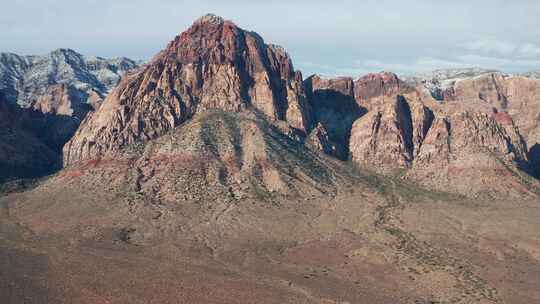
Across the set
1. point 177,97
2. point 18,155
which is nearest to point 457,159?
point 177,97

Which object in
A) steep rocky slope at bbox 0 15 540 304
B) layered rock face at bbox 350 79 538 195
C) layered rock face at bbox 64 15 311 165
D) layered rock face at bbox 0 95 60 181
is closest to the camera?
steep rocky slope at bbox 0 15 540 304

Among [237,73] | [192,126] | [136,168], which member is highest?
[237,73]

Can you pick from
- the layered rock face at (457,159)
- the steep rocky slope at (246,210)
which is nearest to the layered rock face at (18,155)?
the steep rocky slope at (246,210)

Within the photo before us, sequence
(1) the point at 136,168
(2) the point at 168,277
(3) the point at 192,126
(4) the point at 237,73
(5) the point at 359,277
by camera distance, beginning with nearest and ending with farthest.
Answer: (2) the point at 168,277, (5) the point at 359,277, (1) the point at 136,168, (3) the point at 192,126, (4) the point at 237,73

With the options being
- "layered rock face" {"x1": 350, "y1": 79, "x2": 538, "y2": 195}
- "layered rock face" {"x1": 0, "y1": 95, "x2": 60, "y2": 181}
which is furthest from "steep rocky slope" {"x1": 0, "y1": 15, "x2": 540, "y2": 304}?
"layered rock face" {"x1": 0, "y1": 95, "x2": 60, "y2": 181}

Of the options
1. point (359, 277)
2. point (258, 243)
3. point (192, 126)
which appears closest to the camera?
point (359, 277)

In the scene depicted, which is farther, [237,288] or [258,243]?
[258,243]

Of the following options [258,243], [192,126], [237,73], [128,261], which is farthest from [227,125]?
[128,261]

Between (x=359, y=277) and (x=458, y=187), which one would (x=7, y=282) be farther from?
(x=458, y=187)

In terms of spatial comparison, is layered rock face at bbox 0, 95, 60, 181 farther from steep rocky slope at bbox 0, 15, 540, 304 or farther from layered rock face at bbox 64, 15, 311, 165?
steep rocky slope at bbox 0, 15, 540, 304
